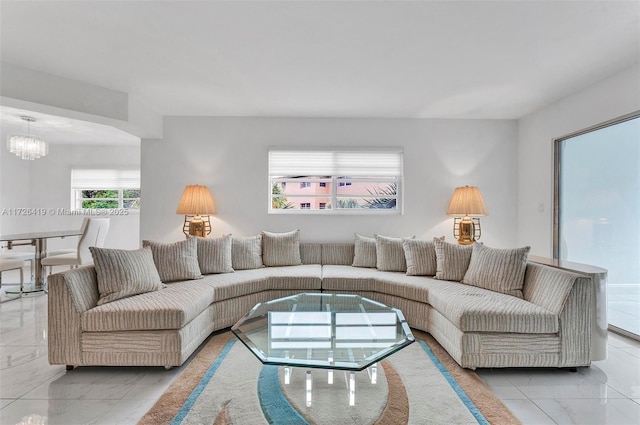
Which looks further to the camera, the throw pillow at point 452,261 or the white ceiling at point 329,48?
the throw pillow at point 452,261

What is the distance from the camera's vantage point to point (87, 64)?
3.00 m

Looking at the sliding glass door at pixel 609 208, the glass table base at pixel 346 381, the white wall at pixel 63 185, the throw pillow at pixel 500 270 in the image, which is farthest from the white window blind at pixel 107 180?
the sliding glass door at pixel 609 208

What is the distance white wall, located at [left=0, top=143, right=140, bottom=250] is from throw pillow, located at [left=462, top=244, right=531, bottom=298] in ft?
19.8

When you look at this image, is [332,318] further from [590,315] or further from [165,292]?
[590,315]

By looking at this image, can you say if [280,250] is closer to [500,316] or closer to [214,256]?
[214,256]

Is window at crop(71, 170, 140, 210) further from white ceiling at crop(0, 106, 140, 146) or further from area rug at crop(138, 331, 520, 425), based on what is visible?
area rug at crop(138, 331, 520, 425)

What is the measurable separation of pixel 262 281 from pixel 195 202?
1467 millimetres

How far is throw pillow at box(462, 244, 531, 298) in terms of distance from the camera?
9.47ft

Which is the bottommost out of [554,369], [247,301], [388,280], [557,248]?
[554,369]

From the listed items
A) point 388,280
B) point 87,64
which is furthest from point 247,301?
point 87,64

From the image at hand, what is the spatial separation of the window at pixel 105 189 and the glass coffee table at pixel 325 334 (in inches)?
202

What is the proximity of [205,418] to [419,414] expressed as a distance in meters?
1.17

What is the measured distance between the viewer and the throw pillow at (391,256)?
12.7 ft

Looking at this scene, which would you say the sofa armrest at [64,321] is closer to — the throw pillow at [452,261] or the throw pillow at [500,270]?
the throw pillow at [452,261]
